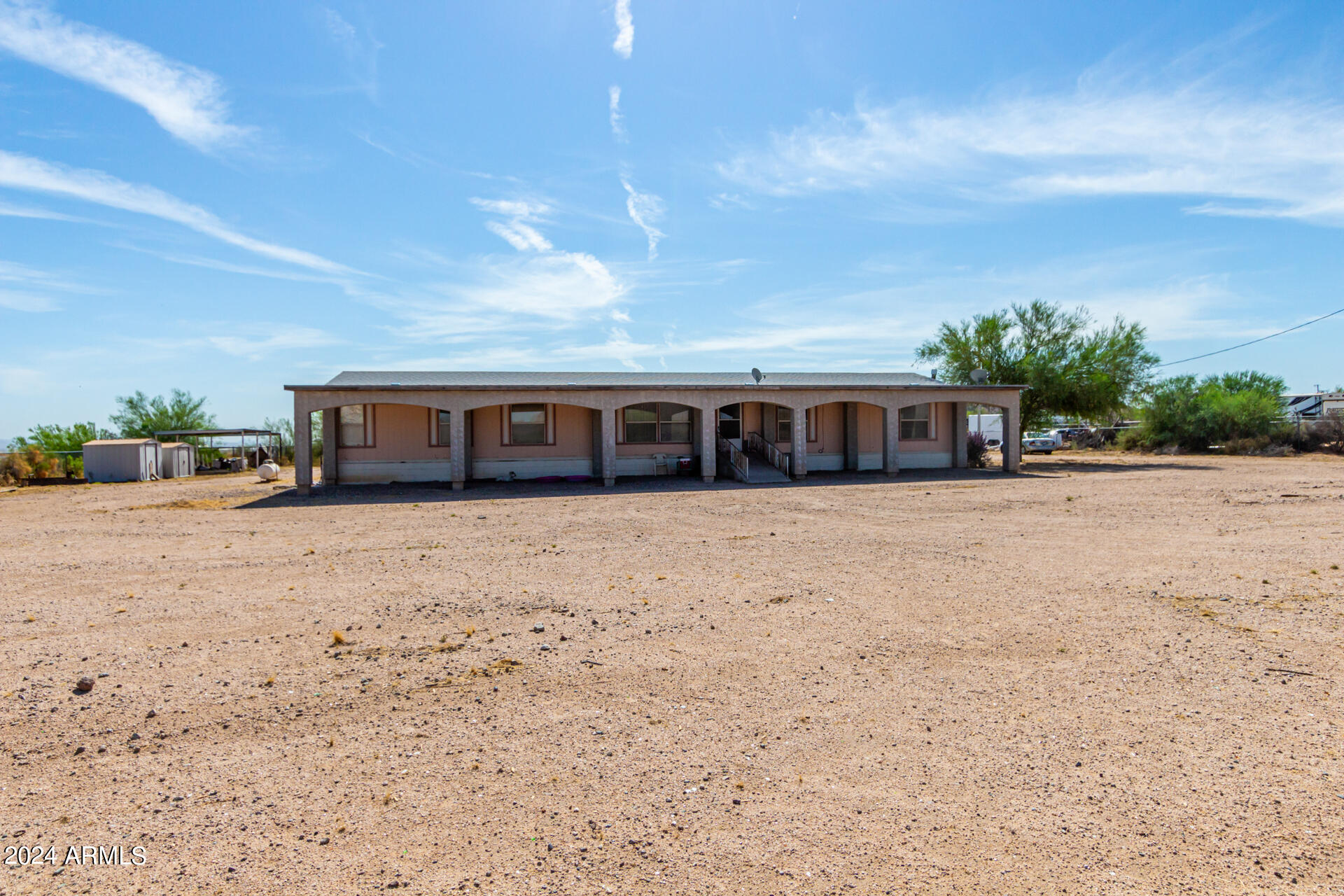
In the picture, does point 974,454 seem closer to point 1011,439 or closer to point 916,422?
point 1011,439

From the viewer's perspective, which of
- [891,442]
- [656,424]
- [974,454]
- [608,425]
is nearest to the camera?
[608,425]

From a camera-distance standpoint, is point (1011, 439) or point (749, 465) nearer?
point (749, 465)

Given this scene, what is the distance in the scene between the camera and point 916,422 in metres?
26.1

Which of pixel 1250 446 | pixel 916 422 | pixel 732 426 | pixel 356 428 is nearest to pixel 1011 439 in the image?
pixel 916 422

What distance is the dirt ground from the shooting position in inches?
115

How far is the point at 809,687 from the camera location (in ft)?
15.7

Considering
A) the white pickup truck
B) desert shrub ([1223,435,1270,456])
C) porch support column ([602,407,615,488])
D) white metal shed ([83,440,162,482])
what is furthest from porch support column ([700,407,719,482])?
desert shrub ([1223,435,1270,456])

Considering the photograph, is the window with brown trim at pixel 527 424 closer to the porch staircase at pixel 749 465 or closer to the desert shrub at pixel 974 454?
the porch staircase at pixel 749 465

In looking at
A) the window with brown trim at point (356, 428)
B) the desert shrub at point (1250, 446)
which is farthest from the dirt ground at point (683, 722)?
the desert shrub at point (1250, 446)

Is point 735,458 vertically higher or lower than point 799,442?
lower

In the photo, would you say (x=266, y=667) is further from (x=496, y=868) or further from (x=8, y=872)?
(x=496, y=868)

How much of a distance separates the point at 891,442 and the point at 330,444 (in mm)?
17459

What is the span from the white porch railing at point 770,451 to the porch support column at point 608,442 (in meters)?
5.59

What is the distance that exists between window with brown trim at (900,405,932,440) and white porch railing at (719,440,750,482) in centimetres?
612
